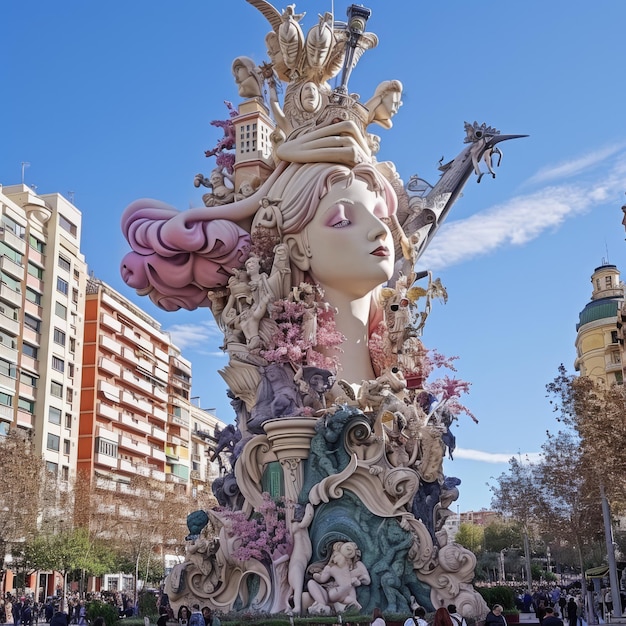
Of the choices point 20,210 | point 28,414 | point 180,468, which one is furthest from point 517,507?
point 180,468

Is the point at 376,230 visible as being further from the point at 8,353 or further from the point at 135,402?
the point at 135,402

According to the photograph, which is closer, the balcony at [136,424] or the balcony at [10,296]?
the balcony at [10,296]

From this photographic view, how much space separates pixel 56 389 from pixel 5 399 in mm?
4946

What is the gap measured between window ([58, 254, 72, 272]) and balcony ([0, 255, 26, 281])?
3807 mm

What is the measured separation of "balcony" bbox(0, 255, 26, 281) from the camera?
153ft

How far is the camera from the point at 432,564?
17656mm

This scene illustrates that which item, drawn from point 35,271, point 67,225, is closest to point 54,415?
point 35,271

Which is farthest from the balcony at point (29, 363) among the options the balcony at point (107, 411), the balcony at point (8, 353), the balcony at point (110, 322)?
the balcony at point (110, 322)

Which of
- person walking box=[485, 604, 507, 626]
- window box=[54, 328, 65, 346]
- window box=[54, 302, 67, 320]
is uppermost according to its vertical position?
window box=[54, 302, 67, 320]

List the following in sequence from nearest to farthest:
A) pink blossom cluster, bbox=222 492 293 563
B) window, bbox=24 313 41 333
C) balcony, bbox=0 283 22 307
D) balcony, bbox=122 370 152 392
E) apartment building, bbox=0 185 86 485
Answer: pink blossom cluster, bbox=222 492 293 563 < balcony, bbox=0 283 22 307 < apartment building, bbox=0 185 86 485 < window, bbox=24 313 41 333 < balcony, bbox=122 370 152 392

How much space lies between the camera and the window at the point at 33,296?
49338 mm

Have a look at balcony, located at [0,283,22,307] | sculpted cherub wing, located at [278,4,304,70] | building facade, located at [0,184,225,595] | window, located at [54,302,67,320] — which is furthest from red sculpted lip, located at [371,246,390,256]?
window, located at [54,302,67,320]

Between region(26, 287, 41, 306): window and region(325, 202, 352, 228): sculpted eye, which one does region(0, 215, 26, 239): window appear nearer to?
region(26, 287, 41, 306): window

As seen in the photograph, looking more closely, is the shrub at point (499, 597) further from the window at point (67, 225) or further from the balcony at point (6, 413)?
the window at point (67, 225)
